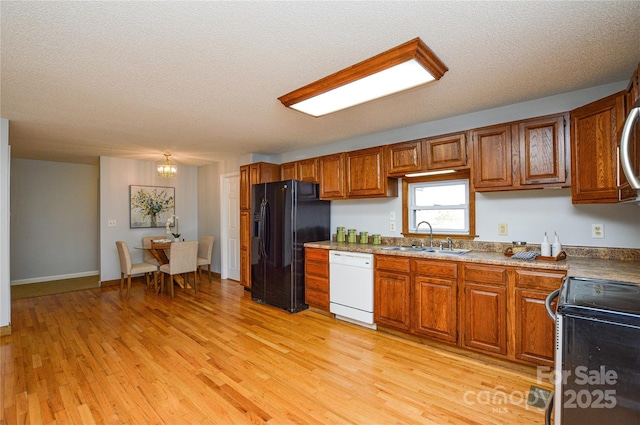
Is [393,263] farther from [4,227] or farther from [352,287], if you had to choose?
[4,227]

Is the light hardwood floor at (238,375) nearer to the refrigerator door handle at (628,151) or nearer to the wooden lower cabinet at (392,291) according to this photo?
the wooden lower cabinet at (392,291)

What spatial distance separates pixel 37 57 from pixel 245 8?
5.02ft

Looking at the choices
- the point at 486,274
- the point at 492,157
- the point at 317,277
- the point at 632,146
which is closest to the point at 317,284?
the point at 317,277

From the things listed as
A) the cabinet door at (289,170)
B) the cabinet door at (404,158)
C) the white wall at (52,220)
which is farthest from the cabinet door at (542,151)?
the white wall at (52,220)

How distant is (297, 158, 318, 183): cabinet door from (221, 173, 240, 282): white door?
1693 millimetres

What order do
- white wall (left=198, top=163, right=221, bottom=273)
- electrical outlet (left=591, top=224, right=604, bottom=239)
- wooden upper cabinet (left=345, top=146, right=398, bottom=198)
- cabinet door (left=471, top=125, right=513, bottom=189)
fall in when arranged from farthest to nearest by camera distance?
white wall (left=198, top=163, right=221, bottom=273) < wooden upper cabinet (left=345, top=146, right=398, bottom=198) < cabinet door (left=471, top=125, right=513, bottom=189) < electrical outlet (left=591, top=224, right=604, bottom=239)

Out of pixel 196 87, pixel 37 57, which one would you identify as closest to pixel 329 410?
pixel 196 87

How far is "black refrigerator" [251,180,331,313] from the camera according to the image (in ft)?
12.8

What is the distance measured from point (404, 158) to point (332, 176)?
1037mm

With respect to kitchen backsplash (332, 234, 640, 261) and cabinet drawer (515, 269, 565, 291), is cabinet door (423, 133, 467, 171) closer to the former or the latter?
kitchen backsplash (332, 234, 640, 261)

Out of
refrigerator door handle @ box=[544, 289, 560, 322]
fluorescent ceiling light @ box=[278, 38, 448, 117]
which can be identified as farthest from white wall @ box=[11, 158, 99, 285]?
refrigerator door handle @ box=[544, 289, 560, 322]

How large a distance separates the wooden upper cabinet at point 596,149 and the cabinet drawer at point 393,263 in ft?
4.70

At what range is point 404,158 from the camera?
10.9ft

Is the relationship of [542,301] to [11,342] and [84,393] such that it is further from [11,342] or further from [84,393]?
[11,342]
